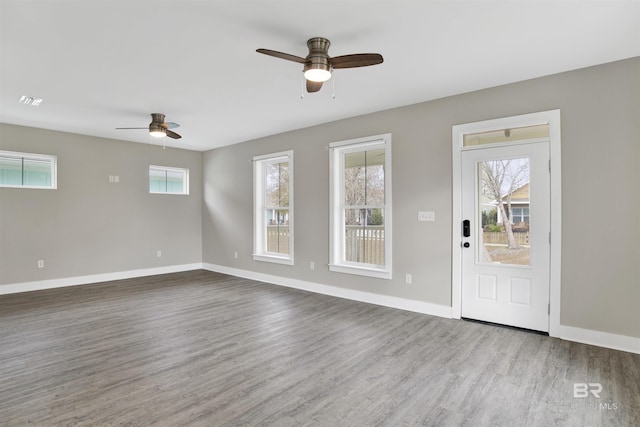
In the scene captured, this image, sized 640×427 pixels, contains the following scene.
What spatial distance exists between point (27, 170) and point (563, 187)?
748 cm

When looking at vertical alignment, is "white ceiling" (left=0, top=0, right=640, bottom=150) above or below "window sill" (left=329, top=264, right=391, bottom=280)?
above

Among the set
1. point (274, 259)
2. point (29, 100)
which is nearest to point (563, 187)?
point (274, 259)

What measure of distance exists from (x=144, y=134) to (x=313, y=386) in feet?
17.7

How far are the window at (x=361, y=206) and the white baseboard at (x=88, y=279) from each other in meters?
3.87

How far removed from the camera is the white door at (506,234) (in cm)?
347

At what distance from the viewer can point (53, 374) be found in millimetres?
2641

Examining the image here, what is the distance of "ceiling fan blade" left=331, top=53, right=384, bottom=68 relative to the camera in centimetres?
248

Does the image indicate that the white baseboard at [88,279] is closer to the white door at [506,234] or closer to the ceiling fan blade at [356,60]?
the white door at [506,234]

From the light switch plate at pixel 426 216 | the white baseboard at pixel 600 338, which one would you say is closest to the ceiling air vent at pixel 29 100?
the light switch plate at pixel 426 216

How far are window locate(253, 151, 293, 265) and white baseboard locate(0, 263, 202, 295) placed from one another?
2.04 meters

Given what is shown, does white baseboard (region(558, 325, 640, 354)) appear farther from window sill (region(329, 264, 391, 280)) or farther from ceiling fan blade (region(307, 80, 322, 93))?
ceiling fan blade (region(307, 80, 322, 93))

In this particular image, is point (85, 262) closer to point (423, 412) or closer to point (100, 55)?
point (100, 55)

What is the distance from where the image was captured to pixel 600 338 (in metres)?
3.15

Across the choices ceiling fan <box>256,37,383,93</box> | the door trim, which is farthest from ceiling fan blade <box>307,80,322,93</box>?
the door trim
